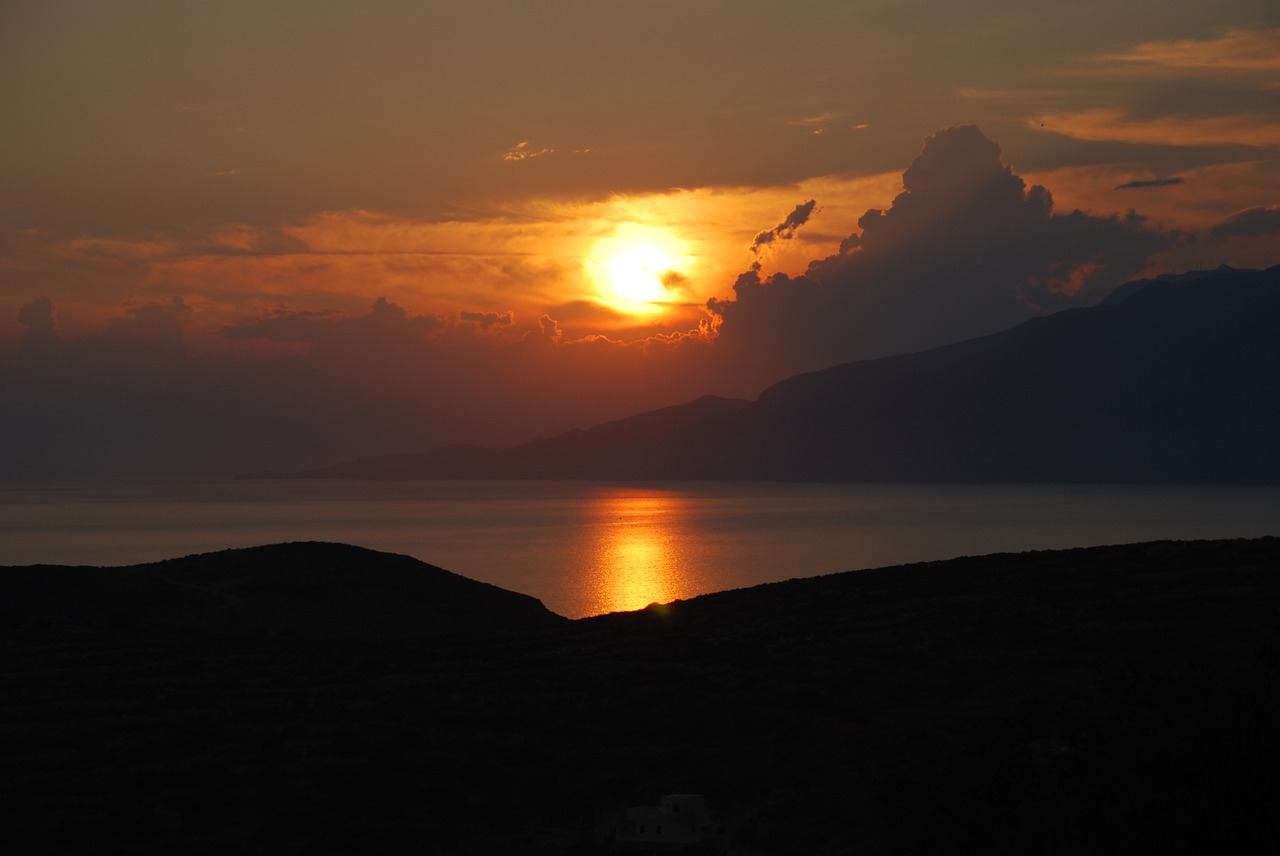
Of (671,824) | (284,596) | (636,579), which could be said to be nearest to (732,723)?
(671,824)

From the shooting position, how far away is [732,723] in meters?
35.1

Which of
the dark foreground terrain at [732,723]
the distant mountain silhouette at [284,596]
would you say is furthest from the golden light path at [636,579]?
the dark foreground terrain at [732,723]

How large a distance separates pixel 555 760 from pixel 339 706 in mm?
9250

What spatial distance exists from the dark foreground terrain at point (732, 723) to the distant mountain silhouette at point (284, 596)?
6.80 meters

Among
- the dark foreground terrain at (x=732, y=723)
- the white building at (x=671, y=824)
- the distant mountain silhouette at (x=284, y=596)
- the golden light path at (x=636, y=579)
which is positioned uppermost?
the golden light path at (x=636, y=579)

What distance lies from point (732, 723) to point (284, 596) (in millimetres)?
42626

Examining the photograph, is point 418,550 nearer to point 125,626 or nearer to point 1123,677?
point 125,626

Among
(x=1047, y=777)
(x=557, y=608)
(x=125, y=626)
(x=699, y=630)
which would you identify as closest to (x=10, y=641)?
(x=125, y=626)

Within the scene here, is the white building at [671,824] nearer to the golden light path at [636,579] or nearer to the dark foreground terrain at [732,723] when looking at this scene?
the dark foreground terrain at [732,723]

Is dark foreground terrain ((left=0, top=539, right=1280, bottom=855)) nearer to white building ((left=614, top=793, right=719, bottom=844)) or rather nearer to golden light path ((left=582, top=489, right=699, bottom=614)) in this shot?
white building ((left=614, top=793, right=719, bottom=844))

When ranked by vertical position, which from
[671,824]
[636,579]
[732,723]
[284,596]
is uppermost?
[636,579]

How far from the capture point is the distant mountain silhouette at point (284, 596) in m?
64.8

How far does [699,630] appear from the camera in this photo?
5003cm

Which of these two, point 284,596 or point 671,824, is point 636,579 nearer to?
point 284,596
